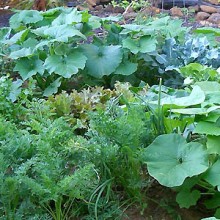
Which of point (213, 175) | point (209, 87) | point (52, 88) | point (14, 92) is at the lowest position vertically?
point (52, 88)

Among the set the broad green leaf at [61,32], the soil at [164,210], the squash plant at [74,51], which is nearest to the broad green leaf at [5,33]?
the squash plant at [74,51]

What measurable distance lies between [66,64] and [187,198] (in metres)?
1.30

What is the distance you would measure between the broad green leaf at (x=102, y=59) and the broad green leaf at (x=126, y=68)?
0.05 meters

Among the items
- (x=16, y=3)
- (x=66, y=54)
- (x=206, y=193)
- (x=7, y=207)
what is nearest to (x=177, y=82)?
(x=66, y=54)

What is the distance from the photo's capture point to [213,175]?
1802 millimetres

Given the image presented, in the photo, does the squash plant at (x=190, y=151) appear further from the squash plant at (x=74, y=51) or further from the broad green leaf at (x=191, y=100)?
the squash plant at (x=74, y=51)

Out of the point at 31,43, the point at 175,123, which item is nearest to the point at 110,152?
the point at 175,123

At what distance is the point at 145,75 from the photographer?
318cm

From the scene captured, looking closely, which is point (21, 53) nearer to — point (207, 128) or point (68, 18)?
point (68, 18)

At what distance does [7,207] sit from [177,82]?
5.16ft

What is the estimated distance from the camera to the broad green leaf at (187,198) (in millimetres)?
1873

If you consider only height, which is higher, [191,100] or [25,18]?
[191,100]

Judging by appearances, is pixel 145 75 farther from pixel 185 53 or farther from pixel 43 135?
pixel 43 135

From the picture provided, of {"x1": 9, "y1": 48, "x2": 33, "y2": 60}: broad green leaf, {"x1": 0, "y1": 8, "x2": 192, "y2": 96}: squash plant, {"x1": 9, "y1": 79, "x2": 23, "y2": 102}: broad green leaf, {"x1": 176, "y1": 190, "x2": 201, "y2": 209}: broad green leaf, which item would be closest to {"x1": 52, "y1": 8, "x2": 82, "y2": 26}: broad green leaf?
{"x1": 0, "y1": 8, "x2": 192, "y2": 96}: squash plant
